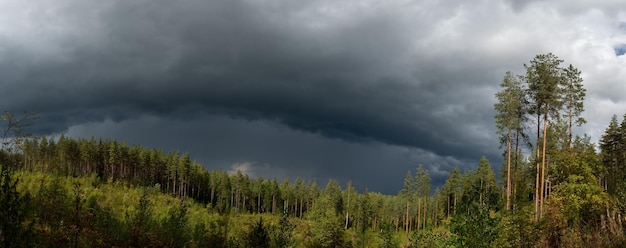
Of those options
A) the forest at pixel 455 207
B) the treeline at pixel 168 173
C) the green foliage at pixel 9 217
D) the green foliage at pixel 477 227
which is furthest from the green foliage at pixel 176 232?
the treeline at pixel 168 173

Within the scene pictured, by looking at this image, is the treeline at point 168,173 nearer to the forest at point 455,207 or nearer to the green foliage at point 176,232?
the forest at point 455,207

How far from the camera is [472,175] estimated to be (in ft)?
326

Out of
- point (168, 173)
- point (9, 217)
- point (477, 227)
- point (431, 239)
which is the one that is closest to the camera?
point (9, 217)

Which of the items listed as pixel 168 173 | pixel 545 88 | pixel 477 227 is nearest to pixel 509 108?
pixel 545 88

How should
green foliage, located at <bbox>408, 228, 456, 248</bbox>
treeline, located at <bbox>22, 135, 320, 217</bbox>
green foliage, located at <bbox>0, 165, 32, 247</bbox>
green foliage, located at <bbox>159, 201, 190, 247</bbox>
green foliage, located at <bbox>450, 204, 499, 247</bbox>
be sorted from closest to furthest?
green foliage, located at <bbox>0, 165, 32, 247</bbox>
green foliage, located at <bbox>450, 204, 499, 247</bbox>
green foliage, located at <bbox>408, 228, 456, 248</bbox>
green foliage, located at <bbox>159, 201, 190, 247</bbox>
treeline, located at <bbox>22, 135, 320, 217</bbox>

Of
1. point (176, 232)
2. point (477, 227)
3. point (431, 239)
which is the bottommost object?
point (431, 239)

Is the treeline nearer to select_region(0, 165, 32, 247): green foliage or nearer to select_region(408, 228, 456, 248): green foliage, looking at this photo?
select_region(408, 228, 456, 248): green foliage

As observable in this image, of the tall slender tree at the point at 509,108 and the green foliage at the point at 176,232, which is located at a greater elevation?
the tall slender tree at the point at 509,108

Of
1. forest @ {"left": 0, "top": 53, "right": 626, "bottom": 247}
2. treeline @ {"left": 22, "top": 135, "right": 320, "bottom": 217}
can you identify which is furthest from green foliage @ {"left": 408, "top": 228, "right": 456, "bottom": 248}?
treeline @ {"left": 22, "top": 135, "right": 320, "bottom": 217}

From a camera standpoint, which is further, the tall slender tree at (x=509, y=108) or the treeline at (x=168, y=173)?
the treeline at (x=168, y=173)

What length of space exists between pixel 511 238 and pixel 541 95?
81.6 feet

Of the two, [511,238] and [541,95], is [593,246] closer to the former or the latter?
[511,238]

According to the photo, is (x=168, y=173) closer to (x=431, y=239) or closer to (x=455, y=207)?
(x=431, y=239)

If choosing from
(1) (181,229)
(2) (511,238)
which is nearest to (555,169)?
(2) (511,238)
